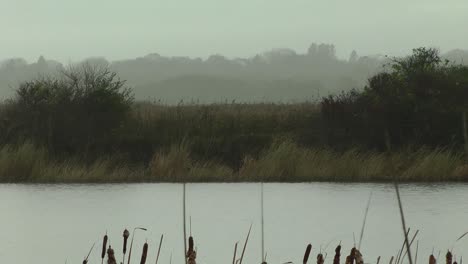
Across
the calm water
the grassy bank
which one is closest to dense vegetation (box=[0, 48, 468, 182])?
the grassy bank

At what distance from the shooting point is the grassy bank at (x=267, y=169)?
11.6 metres

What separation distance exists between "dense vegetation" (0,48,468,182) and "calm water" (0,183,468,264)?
1065 mm

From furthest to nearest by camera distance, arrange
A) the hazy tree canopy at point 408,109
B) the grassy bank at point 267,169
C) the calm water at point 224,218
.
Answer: the hazy tree canopy at point 408,109
the grassy bank at point 267,169
the calm water at point 224,218

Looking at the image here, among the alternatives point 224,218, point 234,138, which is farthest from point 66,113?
point 224,218

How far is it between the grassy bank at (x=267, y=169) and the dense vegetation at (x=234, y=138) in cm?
2

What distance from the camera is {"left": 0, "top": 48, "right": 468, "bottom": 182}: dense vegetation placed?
1187cm

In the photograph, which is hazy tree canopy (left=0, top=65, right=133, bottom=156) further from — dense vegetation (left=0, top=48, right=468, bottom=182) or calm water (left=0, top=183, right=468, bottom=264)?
calm water (left=0, top=183, right=468, bottom=264)

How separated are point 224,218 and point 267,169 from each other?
4493 mm

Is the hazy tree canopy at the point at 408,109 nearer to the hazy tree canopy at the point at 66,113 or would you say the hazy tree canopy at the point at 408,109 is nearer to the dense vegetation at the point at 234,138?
the dense vegetation at the point at 234,138

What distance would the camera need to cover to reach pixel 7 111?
1512 cm

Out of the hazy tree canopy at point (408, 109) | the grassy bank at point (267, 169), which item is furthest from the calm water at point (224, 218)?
the hazy tree canopy at point (408, 109)

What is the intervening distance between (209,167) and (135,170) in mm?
1210

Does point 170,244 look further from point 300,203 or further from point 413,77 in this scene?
point 413,77

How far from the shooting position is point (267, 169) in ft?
38.9
